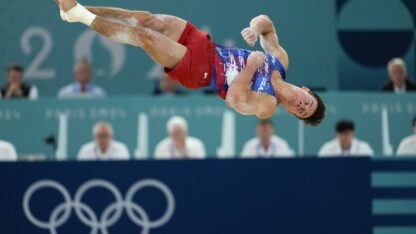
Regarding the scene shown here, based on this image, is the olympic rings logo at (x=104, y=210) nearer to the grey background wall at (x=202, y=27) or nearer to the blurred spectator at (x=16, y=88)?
the blurred spectator at (x=16, y=88)

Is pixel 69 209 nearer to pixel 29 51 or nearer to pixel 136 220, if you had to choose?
pixel 136 220

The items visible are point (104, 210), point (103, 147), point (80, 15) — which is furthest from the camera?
point (103, 147)

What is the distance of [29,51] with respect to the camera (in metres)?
17.5

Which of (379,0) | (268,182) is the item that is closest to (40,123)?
(268,182)

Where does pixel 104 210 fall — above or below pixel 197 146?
below

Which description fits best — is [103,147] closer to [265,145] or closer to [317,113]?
[265,145]

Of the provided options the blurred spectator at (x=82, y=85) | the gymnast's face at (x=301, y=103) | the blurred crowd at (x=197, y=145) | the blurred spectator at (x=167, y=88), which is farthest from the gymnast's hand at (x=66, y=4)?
the blurred spectator at (x=167, y=88)

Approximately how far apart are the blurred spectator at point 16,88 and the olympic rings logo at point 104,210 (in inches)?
146

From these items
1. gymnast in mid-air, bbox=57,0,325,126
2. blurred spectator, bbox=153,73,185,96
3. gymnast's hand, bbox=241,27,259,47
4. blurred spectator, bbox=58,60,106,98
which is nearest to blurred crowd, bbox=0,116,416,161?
blurred spectator, bbox=58,60,106,98

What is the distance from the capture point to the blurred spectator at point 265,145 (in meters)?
13.9

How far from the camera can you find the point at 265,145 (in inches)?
554

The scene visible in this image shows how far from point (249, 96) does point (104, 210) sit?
3212 millimetres

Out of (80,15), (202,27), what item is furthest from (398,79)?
(80,15)

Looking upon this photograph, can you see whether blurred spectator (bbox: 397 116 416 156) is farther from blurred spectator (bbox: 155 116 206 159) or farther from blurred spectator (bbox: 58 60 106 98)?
blurred spectator (bbox: 58 60 106 98)
